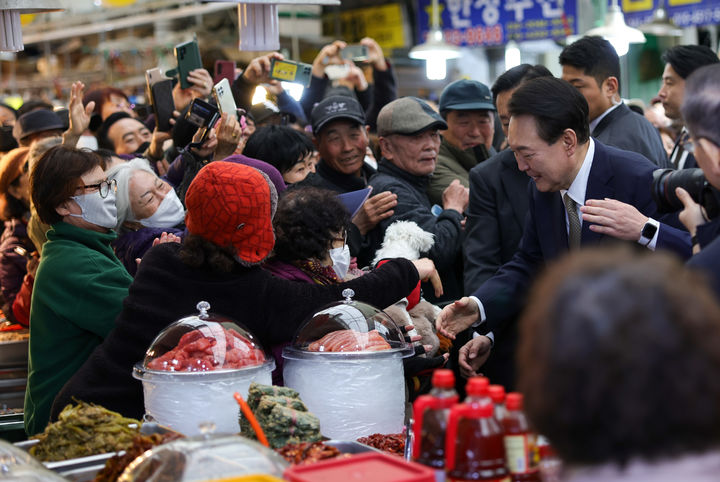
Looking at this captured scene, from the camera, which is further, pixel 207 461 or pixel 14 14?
pixel 14 14

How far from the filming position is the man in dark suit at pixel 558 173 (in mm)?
2865

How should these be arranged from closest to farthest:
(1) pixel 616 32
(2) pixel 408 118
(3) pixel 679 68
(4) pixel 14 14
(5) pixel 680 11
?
1. (4) pixel 14 14
2. (2) pixel 408 118
3. (3) pixel 679 68
4. (1) pixel 616 32
5. (5) pixel 680 11

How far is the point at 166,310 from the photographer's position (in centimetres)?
263

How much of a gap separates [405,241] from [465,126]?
50.4 inches

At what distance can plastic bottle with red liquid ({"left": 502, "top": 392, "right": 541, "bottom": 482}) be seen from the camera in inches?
57.7

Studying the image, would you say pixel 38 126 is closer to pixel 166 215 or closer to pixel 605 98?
pixel 166 215

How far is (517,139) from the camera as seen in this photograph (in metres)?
2.90

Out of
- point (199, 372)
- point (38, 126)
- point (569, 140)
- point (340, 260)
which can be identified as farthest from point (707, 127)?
point (38, 126)

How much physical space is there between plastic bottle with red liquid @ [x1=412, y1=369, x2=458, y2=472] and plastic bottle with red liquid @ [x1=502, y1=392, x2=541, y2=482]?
115 millimetres

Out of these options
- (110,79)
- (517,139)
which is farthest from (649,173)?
(110,79)

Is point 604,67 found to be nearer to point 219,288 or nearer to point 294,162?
point 294,162

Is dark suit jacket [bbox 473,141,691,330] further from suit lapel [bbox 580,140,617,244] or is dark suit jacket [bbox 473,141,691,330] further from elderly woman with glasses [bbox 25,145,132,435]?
elderly woman with glasses [bbox 25,145,132,435]

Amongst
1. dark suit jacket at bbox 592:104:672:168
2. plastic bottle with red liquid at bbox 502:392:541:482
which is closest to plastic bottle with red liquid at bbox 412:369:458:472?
plastic bottle with red liquid at bbox 502:392:541:482

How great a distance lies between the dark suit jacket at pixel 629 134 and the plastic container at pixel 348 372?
1.95 metres
